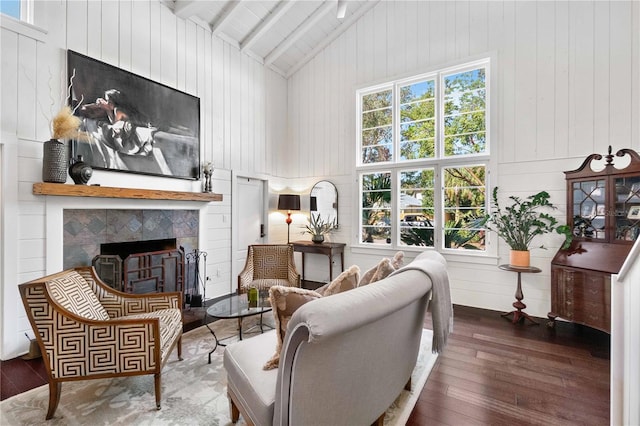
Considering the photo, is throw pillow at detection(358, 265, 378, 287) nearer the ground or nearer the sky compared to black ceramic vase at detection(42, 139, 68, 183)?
nearer the ground

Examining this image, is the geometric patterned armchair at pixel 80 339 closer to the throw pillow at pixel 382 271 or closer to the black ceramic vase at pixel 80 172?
the black ceramic vase at pixel 80 172

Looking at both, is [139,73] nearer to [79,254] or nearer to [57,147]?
[57,147]

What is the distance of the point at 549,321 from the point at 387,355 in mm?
3011

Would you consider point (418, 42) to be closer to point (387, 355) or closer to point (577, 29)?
point (577, 29)

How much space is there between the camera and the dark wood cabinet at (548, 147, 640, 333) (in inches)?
111

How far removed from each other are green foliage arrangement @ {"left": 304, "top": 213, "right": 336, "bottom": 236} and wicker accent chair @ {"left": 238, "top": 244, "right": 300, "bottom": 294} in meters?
1.13

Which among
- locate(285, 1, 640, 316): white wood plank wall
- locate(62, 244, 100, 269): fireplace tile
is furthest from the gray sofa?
locate(285, 1, 640, 316): white wood plank wall

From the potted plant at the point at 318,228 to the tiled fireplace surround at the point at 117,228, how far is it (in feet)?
6.28

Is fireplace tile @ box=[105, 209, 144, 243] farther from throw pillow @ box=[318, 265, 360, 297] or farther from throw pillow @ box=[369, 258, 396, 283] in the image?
throw pillow @ box=[369, 258, 396, 283]

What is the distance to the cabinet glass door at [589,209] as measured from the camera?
3055mm

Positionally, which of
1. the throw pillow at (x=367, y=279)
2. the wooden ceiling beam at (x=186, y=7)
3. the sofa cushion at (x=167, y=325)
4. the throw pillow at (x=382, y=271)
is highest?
the wooden ceiling beam at (x=186, y=7)

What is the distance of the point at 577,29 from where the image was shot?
136 inches

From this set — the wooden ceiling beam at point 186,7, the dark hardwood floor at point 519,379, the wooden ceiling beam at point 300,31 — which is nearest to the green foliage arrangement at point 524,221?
the dark hardwood floor at point 519,379

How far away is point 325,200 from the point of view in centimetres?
530
